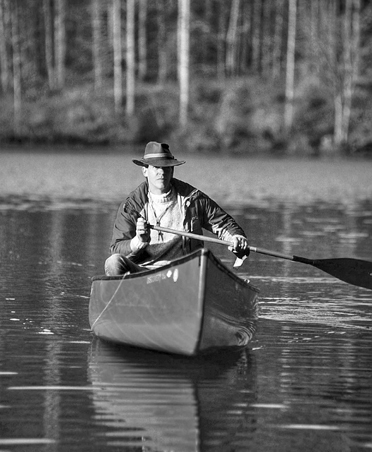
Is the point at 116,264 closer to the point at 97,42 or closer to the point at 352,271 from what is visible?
the point at 352,271

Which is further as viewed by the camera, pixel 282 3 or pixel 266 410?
pixel 282 3

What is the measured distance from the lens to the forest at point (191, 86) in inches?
1971

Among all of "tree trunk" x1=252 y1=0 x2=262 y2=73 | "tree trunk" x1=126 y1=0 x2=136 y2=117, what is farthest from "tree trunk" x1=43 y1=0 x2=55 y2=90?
"tree trunk" x1=252 y1=0 x2=262 y2=73

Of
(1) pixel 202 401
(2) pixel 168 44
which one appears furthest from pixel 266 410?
(2) pixel 168 44

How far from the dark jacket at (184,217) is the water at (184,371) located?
33.1 inches

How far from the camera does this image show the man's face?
863 cm

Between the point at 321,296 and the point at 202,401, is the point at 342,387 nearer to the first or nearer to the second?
the point at 202,401

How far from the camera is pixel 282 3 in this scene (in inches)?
2320

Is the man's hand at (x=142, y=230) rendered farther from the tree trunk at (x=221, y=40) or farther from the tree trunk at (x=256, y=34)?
the tree trunk at (x=256, y=34)

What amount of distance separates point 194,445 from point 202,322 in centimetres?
183

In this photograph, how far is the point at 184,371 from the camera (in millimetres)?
7941

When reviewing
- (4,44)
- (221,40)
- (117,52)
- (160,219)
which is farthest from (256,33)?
(160,219)

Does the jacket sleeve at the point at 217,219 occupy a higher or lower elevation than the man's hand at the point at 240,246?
higher

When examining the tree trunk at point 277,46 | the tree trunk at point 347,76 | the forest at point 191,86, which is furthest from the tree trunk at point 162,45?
the tree trunk at point 347,76
